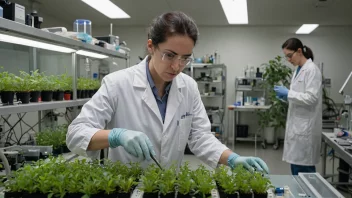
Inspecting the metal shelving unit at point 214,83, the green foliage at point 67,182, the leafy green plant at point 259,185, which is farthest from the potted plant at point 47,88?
the metal shelving unit at point 214,83

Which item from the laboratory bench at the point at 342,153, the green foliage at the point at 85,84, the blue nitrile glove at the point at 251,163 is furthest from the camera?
the green foliage at the point at 85,84

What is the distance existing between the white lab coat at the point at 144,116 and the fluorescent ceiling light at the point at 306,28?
227 inches

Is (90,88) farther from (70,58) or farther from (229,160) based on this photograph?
(229,160)

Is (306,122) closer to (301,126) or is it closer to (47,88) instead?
(301,126)

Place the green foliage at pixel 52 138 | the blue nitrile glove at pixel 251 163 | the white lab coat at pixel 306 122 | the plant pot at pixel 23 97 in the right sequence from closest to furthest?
1. the blue nitrile glove at pixel 251 163
2. the plant pot at pixel 23 97
3. the green foliage at pixel 52 138
4. the white lab coat at pixel 306 122

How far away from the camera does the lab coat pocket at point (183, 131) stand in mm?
1553

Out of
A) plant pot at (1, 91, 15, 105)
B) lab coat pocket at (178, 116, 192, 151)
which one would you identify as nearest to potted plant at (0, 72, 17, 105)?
plant pot at (1, 91, 15, 105)

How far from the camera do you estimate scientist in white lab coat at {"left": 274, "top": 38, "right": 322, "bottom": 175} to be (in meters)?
2.98

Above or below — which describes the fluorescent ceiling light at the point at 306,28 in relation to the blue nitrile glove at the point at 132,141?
above

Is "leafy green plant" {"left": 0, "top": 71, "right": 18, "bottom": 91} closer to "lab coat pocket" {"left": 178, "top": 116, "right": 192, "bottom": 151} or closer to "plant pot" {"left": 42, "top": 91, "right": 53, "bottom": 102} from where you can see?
"plant pot" {"left": 42, "top": 91, "right": 53, "bottom": 102}

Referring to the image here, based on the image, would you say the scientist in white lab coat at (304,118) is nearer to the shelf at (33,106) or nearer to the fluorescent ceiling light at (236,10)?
the fluorescent ceiling light at (236,10)

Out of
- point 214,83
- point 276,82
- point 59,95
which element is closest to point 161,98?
point 59,95

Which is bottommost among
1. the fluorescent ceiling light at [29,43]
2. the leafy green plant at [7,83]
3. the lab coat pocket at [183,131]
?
the lab coat pocket at [183,131]

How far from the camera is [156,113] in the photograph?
1.49 meters
